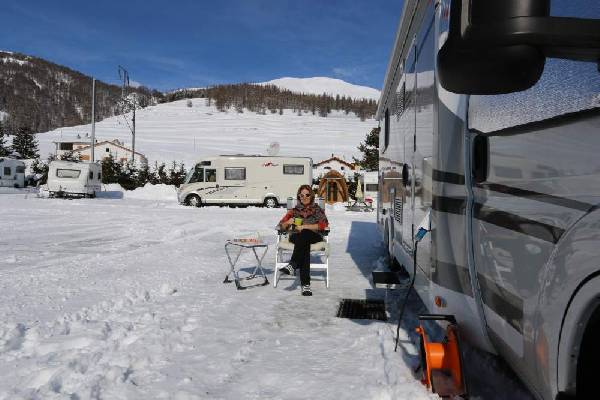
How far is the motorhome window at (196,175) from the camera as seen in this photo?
21.8 meters

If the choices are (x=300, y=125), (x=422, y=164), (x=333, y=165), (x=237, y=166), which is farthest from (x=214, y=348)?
(x=300, y=125)

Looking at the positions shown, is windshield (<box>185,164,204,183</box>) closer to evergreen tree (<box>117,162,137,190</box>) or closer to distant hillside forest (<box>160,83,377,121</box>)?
evergreen tree (<box>117,162,137,190</box>)

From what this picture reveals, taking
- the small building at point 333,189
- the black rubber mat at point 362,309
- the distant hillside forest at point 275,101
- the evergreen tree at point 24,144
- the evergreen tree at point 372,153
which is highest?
the distant hillside forest at point 275,101

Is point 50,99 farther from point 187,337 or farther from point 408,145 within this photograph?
point 408,145

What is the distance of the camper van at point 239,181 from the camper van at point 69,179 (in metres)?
5.95

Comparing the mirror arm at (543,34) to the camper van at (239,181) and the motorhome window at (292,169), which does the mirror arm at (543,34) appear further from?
the motorhome window at (292,169)

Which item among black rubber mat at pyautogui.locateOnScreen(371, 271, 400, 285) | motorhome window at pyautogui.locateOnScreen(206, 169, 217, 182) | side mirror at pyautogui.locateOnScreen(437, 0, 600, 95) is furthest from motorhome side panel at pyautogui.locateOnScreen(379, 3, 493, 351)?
motorhome window at pyautogui.locateOnScreen(206, 169, 217, 182)

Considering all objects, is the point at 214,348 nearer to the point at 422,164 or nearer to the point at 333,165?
the point at 422,164

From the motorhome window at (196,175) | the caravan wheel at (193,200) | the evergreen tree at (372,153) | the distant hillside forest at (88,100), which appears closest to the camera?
the caravan wheel at (193,200)

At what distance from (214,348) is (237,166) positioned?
18557 millimetres

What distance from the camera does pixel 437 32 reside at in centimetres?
288

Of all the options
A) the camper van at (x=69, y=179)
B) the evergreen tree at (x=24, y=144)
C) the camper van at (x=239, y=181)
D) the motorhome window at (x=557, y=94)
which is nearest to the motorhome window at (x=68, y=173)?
the camper van at (x=69, y=179)

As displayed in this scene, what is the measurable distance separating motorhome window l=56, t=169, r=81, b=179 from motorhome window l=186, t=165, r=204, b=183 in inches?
259

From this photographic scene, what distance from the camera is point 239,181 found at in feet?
72.0
